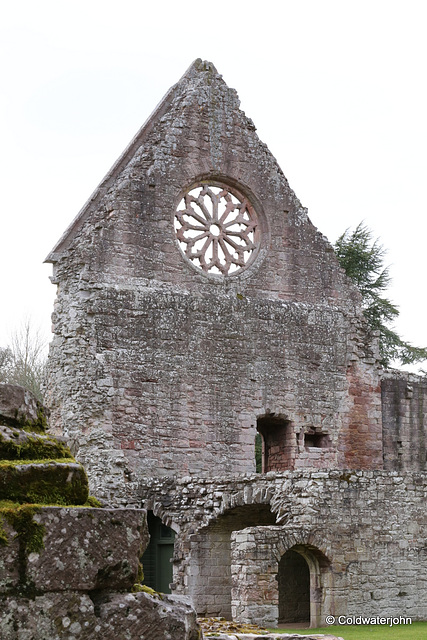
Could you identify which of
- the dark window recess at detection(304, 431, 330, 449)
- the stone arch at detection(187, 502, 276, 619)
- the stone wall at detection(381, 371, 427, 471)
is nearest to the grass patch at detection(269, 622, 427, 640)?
the stone arch at detection(187, 502, 276, 619)

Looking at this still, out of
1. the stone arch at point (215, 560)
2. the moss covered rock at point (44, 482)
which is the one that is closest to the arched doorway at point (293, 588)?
the stone arch at point (215, 560)

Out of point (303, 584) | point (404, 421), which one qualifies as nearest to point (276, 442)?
point (303, 584)

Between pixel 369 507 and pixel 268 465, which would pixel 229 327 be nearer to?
pixel 268 465

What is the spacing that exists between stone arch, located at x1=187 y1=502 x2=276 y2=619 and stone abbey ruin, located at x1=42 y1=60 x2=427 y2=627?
0.03 metres

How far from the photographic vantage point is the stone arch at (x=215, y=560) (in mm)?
15414

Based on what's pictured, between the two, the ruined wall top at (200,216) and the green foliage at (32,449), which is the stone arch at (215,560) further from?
the green foliage at (32,449)

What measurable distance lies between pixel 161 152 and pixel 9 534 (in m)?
15.3

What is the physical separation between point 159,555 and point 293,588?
2.54 m

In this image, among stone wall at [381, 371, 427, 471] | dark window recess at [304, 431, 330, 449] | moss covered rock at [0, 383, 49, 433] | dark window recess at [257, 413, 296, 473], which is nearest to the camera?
moss covered rock at [0, 383, 49, 433]

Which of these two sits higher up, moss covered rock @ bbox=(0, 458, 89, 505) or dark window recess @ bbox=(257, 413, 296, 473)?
dark window recess @ bbox=(257, 413, 296, 473)

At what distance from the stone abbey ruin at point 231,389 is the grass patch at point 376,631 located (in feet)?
2.03

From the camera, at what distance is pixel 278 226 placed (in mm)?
20203

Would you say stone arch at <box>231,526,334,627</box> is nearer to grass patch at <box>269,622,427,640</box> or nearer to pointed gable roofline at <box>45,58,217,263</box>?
grass patch at <box>269,622,427,640</box>

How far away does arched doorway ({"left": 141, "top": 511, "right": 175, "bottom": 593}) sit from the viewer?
1703 cm
